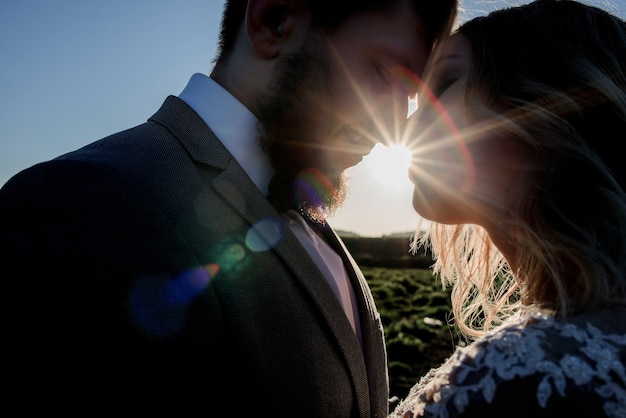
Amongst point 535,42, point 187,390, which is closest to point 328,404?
point 187,390

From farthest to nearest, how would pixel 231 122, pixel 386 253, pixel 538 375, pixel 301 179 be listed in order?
pixel 386 253
pixel 301 179
pixel 231 122
pixel 538 375

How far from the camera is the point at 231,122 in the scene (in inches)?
72.2

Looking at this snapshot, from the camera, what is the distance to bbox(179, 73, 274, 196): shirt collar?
1797 millimetres

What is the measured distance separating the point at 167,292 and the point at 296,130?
108 centimetres

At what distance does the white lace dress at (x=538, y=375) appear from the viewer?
104cm

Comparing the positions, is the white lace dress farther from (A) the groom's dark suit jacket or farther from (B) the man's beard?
(B) the man's beard

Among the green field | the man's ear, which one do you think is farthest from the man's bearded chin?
the green field

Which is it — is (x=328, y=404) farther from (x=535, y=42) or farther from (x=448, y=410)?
(x=535, y=42)

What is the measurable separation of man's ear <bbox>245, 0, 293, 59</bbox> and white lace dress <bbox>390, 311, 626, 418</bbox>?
5.17 ft

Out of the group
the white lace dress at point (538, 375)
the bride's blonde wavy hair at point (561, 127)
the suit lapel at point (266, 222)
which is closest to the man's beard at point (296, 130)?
the suit lapel at point (266, 222)

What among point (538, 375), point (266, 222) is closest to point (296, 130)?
point (266, 222)

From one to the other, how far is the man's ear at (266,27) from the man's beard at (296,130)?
93 mm

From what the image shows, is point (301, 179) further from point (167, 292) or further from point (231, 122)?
point (167, 292)

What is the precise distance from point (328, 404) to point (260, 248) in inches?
21.9
